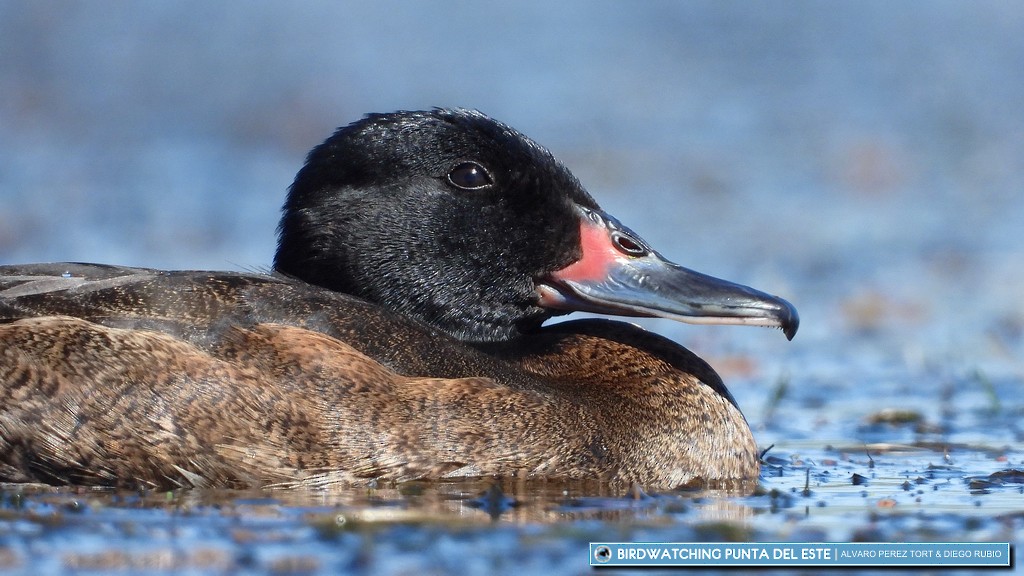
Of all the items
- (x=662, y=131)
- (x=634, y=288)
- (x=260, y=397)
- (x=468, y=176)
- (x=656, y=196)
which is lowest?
(x=260, y=397)

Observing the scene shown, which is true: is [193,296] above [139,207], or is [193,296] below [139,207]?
below

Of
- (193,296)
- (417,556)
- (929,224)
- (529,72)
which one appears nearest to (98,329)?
→ (193,296)

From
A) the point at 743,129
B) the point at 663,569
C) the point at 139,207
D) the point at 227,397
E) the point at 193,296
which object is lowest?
the point at 663,569

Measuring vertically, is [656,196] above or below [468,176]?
above

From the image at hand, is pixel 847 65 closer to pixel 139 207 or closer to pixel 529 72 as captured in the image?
pixel 529 72

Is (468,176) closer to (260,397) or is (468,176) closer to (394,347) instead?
(394,347)

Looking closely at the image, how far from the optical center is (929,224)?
40.9 ft

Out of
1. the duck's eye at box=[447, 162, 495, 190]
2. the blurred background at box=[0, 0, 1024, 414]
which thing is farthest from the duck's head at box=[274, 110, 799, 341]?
the blurred background at box=[0, 0, 1024, 414]

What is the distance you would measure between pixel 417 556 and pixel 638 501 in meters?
1.13

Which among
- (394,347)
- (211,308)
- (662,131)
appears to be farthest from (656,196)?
(211,308)

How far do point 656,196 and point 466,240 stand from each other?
24.9 feet

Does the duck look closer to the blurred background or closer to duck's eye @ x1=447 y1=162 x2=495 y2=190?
duck's eye @ x1=447 y1=162 x2=495 y2=190

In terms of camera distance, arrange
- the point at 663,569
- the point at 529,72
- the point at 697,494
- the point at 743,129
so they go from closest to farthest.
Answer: the point at 663,569 → the point at 697,494 → the point at 743,129 → the point at 529,72

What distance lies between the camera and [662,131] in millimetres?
16391
